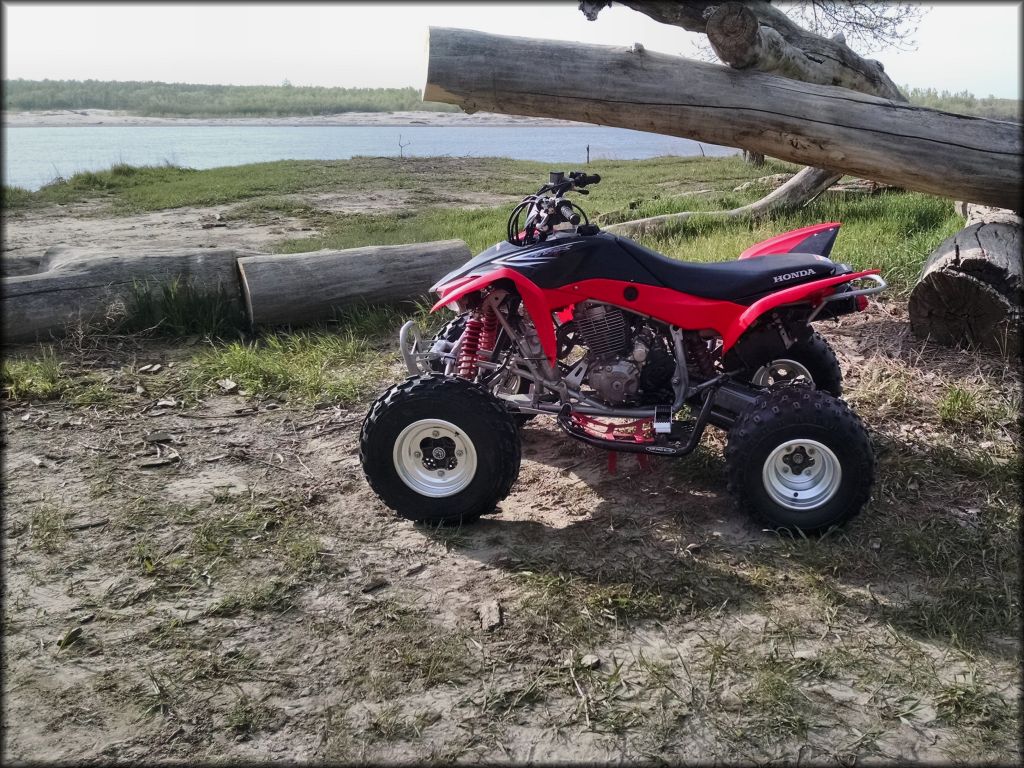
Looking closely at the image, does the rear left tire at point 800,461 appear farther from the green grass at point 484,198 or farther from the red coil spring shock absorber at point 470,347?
the green grass at point 484,198

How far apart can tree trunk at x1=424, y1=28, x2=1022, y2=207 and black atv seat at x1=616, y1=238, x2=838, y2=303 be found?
5.91 feet

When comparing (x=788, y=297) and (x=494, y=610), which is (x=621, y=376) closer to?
(x=788, y=297)

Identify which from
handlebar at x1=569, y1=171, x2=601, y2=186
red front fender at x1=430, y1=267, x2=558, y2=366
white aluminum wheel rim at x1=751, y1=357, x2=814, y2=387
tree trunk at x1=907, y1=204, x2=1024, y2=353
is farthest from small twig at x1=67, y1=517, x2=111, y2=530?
tree trunk at x1=907, y1=204, x2=1024, y2=353

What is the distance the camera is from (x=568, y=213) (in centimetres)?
392

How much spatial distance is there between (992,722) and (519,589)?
1.70m

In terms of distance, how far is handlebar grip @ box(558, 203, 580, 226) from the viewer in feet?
12.8

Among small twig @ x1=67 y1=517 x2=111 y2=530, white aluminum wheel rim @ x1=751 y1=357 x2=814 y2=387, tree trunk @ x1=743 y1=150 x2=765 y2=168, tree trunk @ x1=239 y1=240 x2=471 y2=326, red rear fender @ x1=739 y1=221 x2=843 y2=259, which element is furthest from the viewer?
tree trunk @ x1=743 y1=150 x2=765 y2=168

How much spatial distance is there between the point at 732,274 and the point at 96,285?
5107mm

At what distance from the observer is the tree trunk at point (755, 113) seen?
5254 mm

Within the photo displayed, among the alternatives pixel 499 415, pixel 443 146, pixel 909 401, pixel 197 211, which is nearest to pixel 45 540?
pixel 499 415

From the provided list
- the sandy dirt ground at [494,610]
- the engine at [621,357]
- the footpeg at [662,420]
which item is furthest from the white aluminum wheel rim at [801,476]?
the engine at [621,357]

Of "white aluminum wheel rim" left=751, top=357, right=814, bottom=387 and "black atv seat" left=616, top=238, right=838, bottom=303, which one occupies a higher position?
"black atv seat" left=616, top=238, right=838, bottom=303

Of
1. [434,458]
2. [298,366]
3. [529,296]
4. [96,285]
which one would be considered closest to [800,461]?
[529,296]

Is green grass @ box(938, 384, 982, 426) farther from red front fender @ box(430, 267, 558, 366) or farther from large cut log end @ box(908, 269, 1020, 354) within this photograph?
red front fender @ box(430, 267, 558, 366)
